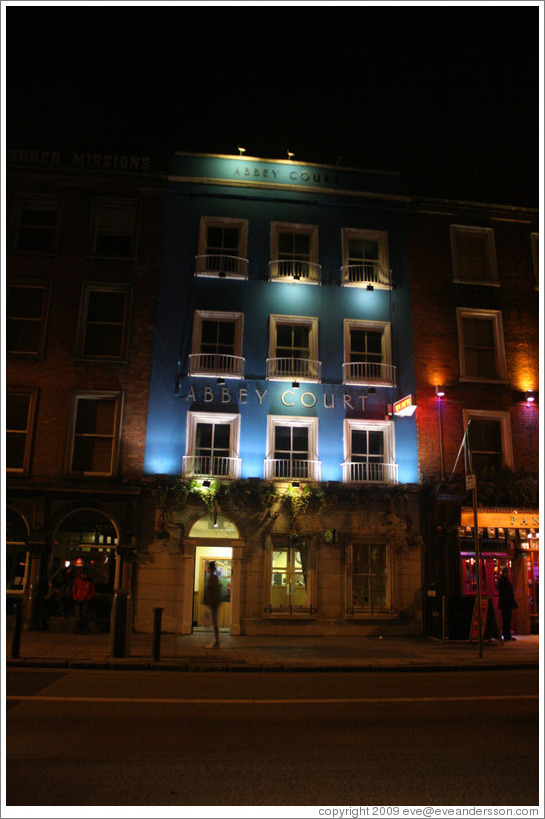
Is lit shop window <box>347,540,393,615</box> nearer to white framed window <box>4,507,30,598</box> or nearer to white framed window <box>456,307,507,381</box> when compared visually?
white framed window <box>456,307,507,381</box>

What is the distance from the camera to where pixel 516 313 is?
836 inches

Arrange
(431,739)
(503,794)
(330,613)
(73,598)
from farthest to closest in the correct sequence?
(330,613), (73,598), (431,739), (503,794)

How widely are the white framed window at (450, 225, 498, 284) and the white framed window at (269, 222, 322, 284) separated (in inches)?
210

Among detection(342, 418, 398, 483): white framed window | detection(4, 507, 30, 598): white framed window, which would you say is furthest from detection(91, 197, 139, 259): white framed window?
detection(342, 418, 398, 483): white framed window

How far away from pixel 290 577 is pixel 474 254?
13811mm

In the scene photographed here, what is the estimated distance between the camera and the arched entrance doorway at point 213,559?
58.1 feet

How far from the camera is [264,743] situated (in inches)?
247

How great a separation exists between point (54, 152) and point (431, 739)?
2094cm

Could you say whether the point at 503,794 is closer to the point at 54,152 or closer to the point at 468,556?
the point at 468,556

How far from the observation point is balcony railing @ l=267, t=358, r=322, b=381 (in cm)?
1931

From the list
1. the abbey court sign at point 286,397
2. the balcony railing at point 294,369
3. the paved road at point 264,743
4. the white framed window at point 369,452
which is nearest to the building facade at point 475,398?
the white framed window at point 369,452

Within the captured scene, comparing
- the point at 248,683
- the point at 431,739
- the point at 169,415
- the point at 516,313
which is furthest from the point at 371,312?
the point at 431,739

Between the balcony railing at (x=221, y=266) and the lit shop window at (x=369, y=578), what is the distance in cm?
998

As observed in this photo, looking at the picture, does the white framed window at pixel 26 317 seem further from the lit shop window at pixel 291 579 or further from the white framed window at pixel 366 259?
the white framed window at pixel 366 259
